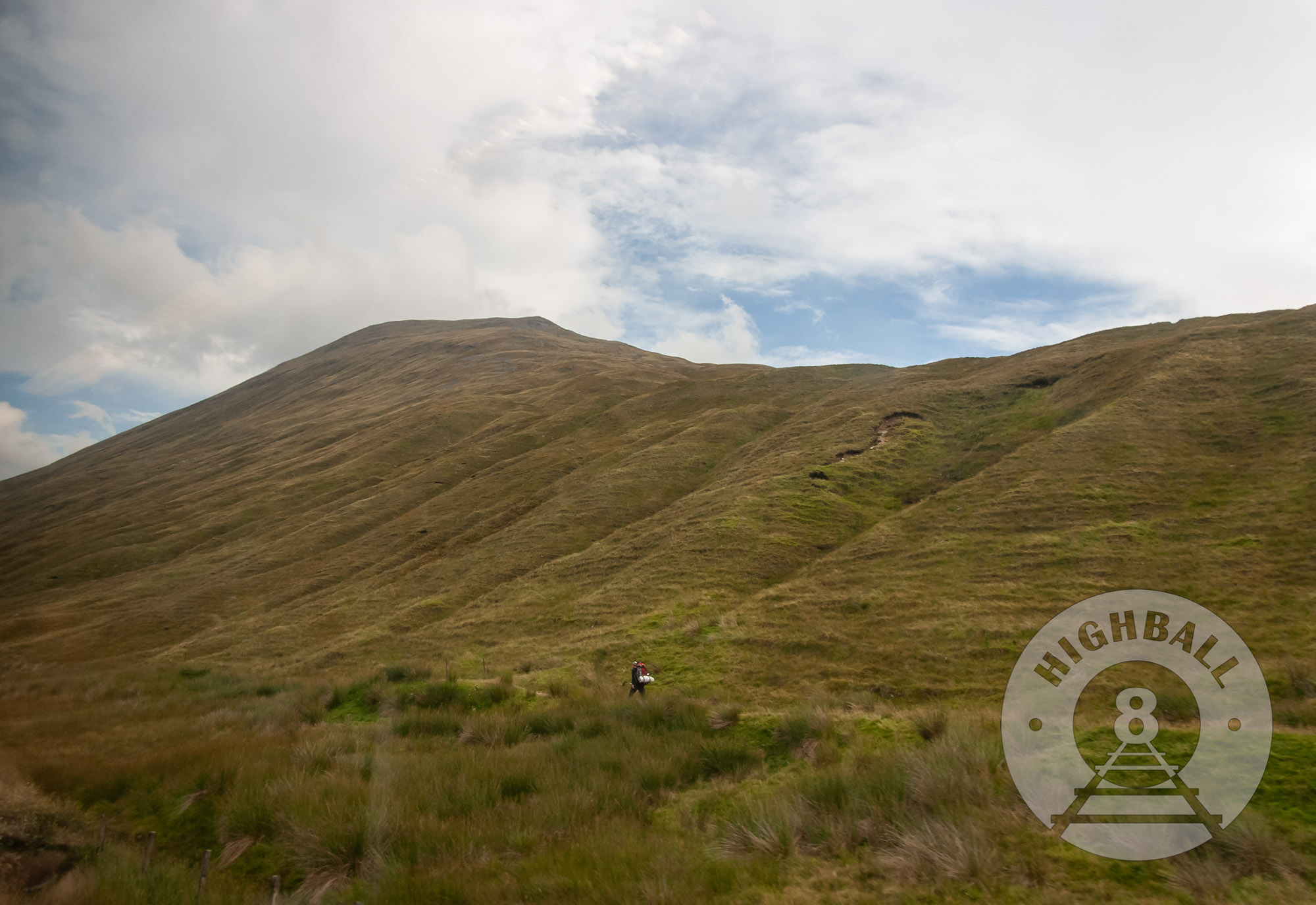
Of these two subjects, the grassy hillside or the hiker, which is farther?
the hiker

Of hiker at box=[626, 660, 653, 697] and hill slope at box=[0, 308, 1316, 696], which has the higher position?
hill slope at box=[0, 308, 1316, 696]

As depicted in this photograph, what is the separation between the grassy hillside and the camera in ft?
21.5

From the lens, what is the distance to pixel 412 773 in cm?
934

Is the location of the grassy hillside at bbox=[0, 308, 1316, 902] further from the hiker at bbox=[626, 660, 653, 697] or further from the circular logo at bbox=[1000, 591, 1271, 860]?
the hiker at bbox=[626, 660, 653, 697]

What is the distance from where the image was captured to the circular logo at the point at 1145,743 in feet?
19.1

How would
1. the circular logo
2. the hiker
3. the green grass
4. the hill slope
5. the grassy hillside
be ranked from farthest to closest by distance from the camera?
the hill slope
the hiker
the grassy hillside
the circular logo
the green grass

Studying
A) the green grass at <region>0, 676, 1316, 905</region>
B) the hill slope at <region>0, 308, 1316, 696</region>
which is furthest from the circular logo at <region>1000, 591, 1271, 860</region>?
the hill slope at <region>0, 308, 1316, 696</region>

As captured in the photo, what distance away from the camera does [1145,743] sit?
7.29 m

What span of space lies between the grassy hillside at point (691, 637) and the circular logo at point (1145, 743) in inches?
13.3

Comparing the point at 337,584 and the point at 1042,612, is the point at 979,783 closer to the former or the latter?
the point at 1042,612

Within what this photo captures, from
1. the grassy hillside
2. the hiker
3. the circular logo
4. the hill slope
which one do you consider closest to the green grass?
the grassy hillside

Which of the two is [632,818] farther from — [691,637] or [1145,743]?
[691,637]


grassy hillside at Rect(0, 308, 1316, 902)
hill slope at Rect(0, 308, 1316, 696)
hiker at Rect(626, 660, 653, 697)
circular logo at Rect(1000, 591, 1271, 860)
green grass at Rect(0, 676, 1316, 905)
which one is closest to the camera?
green grass at Rect(0, 676, 1316, 905)

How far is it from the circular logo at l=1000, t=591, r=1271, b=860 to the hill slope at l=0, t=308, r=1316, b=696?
1.77 meters
